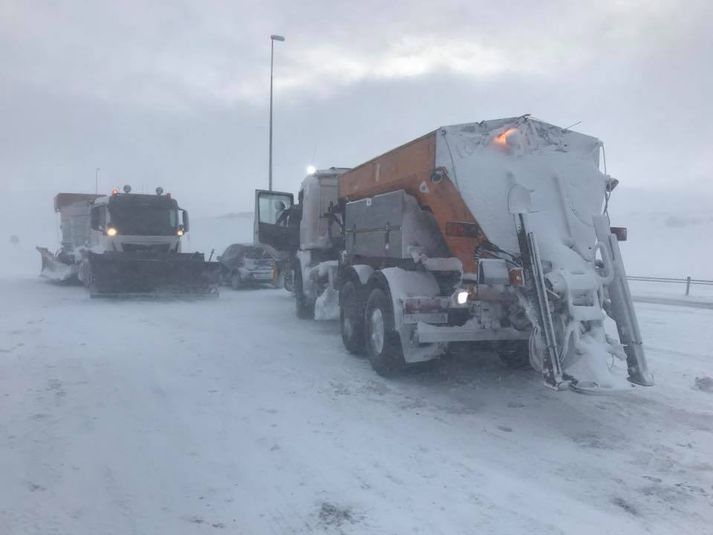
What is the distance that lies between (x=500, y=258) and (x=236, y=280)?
49.1 feet

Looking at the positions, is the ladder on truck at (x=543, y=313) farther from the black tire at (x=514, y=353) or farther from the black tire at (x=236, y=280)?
the black tire at (x=236, y=280)

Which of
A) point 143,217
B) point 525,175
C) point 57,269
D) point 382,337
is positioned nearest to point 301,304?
point 382,337

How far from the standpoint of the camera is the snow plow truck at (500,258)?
6148mm

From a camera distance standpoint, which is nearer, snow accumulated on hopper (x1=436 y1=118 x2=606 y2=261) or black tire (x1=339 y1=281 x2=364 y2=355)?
snow accumulated on hopper (x1=436 y1=118 x2=606 y2=261)

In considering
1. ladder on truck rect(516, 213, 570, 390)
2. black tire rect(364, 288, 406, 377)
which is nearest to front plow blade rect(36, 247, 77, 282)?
black tire rect(364, 288, 406, 377)

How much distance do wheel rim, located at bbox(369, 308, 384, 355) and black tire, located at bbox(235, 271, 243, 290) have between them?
A: 41.4ft

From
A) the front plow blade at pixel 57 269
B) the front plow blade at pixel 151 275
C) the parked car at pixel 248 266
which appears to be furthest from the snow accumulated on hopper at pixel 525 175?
the front plow blade at pixel 57 269

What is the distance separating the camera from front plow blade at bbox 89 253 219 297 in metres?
15.9

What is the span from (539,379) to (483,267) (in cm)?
255

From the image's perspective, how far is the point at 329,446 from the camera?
18.2 feet

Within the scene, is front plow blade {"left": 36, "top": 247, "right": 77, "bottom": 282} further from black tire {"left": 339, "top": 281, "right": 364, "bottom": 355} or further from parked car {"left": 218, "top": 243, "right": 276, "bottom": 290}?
black tire {"left": 339, "top": 281, "right": 364, "bottom": 355}

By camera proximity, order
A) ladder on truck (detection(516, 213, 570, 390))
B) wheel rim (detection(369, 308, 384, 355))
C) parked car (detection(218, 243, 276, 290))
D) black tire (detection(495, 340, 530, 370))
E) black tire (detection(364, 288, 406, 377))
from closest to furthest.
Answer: ladder on truck (detection(516, 213, 570, 390))
black tire (detection(364, 288, 406, 377))
black tire (detection(495, 340, 530, 370))
wheel rim (detection(369, 308, 384, 355))
parked car (detection(218, 243, 276, 290))

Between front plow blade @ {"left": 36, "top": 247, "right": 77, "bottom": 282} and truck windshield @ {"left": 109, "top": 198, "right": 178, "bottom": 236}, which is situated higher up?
truck windshield @ {"left": 109, "top": 198, "right": 178, "bottom": 236}

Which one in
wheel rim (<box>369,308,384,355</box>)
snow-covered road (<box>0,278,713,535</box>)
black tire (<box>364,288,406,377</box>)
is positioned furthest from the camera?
wheel rim (<box>369,308,384,355</box>)
